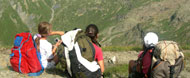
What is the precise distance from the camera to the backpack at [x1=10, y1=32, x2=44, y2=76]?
24.9ft

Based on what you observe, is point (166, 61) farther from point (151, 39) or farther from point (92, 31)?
point (92, 31)

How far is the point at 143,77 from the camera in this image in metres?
7.89

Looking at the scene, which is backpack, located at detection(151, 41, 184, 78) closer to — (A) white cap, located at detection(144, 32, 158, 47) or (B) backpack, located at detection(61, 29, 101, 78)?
(A) white cap, located at detection(144, 32, 158, 47)

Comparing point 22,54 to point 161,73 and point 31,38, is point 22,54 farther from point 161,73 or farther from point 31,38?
point 161,73

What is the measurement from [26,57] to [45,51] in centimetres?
98

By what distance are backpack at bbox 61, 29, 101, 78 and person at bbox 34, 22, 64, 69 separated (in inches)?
34.8

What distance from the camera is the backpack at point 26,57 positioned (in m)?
7.60

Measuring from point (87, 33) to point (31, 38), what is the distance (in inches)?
83.8

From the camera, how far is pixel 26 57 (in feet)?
25.0

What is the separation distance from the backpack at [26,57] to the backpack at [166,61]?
4105 millimetres

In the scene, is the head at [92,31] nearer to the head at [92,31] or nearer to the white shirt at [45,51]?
the head at [92,31]

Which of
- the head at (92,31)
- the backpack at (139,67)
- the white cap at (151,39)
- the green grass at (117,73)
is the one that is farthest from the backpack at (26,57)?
the white cap at (151,39)

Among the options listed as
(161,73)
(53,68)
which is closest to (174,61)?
(161,73)

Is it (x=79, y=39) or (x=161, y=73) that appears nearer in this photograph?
(x=161, y=73)
